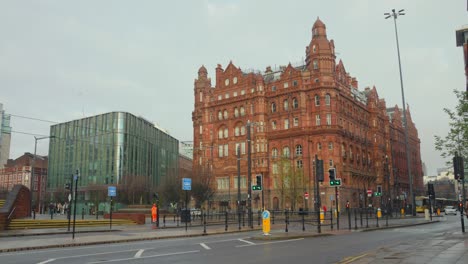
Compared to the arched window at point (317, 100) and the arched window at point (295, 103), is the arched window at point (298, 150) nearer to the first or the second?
the arched window at point (295, 103)

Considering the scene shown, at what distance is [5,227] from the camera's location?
26.5 meters

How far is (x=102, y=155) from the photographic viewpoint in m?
91.2

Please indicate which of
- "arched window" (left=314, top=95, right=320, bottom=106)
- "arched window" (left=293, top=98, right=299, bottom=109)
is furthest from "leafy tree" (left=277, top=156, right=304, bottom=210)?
"arched window" (left=314, top=95, right=320, bottom=106)

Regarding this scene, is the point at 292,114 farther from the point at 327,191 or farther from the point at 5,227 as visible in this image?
the point at 5,227

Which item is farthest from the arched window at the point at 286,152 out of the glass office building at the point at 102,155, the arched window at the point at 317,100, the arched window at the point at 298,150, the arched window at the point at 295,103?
the glass office building at the point at 102,155

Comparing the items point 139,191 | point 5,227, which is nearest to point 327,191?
point 139,191

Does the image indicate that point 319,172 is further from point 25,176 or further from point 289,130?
point 25,176

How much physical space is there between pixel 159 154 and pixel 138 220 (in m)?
75.1

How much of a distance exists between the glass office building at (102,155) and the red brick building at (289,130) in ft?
46.8

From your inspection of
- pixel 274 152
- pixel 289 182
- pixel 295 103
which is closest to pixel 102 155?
pixel 274 152

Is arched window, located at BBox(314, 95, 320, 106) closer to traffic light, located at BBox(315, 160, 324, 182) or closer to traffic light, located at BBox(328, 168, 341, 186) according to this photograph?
traffic light, located at BBox(328, 168, 341, 186)

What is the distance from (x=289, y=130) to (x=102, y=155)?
43.7 m

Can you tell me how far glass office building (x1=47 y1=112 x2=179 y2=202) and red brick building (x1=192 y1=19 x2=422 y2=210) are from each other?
14.3m

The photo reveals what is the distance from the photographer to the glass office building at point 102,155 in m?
88.7
